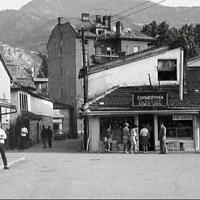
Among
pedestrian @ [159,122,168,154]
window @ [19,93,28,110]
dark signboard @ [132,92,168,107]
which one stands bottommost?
pedestrian @ [159,122,168,154]

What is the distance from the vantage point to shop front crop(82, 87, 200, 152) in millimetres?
33562

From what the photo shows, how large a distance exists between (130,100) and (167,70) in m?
4.21

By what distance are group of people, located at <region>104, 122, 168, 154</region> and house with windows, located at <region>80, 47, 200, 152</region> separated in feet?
1.76

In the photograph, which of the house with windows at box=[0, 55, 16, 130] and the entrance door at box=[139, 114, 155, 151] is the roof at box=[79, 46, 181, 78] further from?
the house with windows at box=[0, 55, 16, 130]

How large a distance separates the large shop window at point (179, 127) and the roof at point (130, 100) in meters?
0.80

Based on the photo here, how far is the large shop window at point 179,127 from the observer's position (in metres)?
33.9

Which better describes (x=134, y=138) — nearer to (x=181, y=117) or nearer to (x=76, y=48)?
(x=181, y=117)

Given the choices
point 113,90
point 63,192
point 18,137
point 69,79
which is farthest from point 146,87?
point 69,79

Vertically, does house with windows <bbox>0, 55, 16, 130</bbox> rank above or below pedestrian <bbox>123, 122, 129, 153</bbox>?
above

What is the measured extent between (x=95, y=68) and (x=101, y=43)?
39844 millimetres

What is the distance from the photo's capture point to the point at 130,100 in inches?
1362

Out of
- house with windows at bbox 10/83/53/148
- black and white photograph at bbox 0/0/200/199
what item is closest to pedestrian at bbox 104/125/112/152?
black and white photograph at bbox 0/0/200/199

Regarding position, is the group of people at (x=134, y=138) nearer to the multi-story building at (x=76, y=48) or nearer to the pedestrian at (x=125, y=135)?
the pedestrian at (x=125, y=135)

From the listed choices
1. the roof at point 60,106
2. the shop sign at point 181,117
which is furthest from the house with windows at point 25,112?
the shop sign at point 181,117
